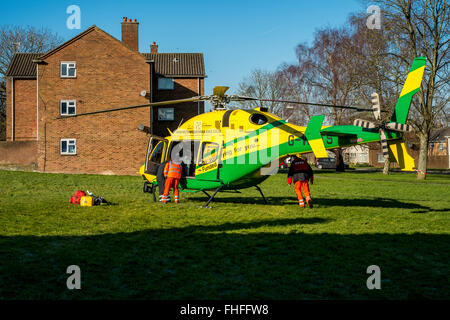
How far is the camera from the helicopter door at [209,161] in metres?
13.2

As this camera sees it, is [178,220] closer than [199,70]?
Yes

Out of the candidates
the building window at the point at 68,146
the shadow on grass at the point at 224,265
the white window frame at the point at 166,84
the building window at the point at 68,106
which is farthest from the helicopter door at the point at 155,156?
the white window frame at the point at 166,84

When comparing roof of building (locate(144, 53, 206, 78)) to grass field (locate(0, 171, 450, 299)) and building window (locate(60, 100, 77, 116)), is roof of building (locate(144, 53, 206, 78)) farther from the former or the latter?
grass field (locate(0, 171, 450, 299))

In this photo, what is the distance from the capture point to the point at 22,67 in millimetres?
38438

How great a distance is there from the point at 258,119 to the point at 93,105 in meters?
23.5

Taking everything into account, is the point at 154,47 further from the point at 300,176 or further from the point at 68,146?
the point at 300,176

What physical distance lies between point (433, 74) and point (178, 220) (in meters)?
30.6

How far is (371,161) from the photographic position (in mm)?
83000

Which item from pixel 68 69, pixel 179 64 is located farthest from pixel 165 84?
pixel 68 69

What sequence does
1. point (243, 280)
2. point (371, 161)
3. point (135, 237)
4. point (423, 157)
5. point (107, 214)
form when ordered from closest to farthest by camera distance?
point (243, 280)
point (135, 237)
point (107, 214)
point (423, 157)
point (371, 161)

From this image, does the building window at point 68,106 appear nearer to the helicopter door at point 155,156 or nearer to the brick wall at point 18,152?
the brick wall at point 18,152
